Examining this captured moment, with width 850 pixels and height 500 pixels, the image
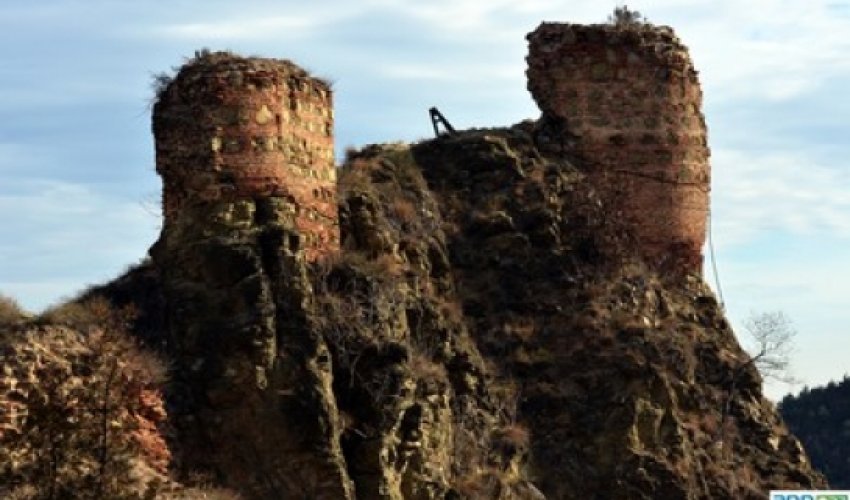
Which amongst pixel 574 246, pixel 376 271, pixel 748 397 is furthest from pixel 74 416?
pixel 748 397

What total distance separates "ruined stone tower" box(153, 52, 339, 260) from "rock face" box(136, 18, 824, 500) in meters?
0.03

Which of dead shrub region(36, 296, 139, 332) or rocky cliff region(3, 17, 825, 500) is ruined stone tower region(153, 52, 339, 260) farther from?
dead shrub region(36, 296, 139, 332)

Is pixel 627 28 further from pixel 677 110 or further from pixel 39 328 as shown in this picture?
pixel 39 328

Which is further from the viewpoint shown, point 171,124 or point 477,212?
point 477,212

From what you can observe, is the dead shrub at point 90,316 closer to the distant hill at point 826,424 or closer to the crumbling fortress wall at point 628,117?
the crumbling fortress wall at point 628,117

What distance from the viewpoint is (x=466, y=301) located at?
2328cm

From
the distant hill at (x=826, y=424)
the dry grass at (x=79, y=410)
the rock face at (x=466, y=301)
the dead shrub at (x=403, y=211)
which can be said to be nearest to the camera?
the dry grass at (x=79, y=410)

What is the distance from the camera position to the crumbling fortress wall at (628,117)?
973 inches

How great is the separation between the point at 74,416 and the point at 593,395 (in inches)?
332

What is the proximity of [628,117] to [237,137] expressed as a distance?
24.5 feet

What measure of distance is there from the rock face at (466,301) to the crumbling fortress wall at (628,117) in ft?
0.10

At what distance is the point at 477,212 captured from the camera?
2403 centimetres

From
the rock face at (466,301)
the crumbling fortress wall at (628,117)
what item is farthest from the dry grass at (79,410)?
the crumbling fortress wall at (628,117)

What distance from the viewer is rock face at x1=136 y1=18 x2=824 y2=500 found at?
18906 millimetres
